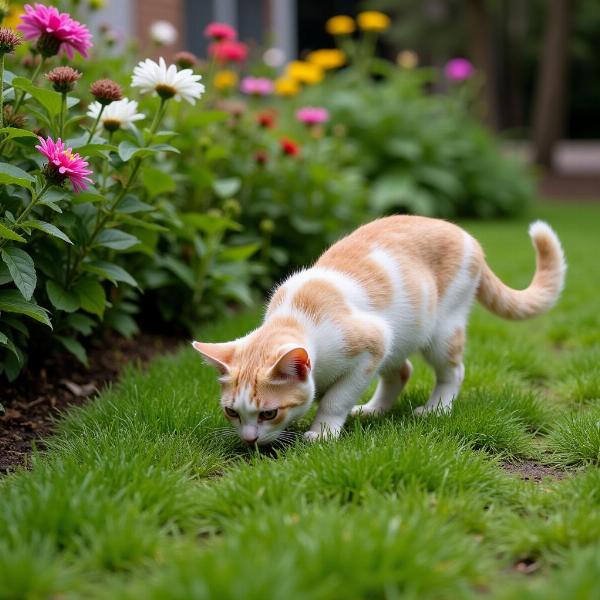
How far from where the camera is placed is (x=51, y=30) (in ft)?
11.7

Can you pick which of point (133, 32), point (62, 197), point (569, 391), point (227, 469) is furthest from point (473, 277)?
point (133, 32)

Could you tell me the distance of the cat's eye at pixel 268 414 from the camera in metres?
3.25

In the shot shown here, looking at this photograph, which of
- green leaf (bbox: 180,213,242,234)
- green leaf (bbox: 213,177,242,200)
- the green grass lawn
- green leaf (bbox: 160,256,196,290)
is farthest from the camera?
green leaf (bbox: 213,177,242,200)

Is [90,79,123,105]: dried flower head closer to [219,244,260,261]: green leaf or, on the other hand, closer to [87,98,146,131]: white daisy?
[87,98,146,131]: white daisy

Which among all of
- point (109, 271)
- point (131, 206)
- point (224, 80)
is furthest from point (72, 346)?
point (224, 80)

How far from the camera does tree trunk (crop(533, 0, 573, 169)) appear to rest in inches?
699

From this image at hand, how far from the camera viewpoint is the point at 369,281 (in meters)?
3.68

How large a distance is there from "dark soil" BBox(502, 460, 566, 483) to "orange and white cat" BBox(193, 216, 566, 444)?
1.66 feet

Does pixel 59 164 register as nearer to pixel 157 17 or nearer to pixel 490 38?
pixel 157 17

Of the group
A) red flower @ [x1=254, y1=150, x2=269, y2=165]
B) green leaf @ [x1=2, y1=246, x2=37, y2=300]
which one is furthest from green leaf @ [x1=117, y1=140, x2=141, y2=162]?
red flower @ [x1=254, y1=150, x2=269, y2=165]

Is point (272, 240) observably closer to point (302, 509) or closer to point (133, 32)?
point (302, 509)

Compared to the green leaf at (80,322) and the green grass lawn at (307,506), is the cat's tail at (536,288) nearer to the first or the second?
the green grass lawn at (307,506)

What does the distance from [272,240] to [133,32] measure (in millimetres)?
5817

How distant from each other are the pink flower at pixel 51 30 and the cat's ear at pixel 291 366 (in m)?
1.71
